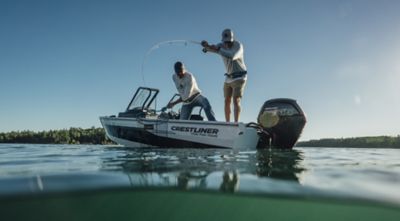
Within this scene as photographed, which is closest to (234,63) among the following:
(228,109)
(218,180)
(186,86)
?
(228,109)

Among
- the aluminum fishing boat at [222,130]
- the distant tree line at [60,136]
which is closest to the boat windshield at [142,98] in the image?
the aluminum fishing boat at [222,130]

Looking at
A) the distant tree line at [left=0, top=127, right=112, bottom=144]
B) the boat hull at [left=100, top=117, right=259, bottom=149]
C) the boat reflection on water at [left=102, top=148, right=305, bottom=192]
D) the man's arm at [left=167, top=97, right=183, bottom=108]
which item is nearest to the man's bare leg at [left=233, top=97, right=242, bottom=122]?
the boat hull at [left=100, top=117, right=259, bottom=149]

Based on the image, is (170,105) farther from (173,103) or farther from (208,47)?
(208,47)

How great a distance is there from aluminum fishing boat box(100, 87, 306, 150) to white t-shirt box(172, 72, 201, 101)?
0.69m

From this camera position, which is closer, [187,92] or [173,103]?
[187,92]

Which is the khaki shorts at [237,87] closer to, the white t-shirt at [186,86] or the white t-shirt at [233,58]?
the white t-shirt at [233,58]

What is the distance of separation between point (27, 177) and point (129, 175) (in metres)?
1.19

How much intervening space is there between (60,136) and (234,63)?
A: 2409 centimetres

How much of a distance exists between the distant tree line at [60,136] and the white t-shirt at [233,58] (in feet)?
65.0

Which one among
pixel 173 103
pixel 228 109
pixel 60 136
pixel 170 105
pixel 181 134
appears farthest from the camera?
pixel 60 136

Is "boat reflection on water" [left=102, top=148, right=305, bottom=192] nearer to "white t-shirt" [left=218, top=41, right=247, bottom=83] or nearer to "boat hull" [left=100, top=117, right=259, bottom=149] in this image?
"boat hull" [left=100, top=117, right=259, bottom=149]

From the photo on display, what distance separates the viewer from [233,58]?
843cm

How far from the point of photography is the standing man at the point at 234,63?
8484 millimetres

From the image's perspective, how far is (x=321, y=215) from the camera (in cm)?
575
